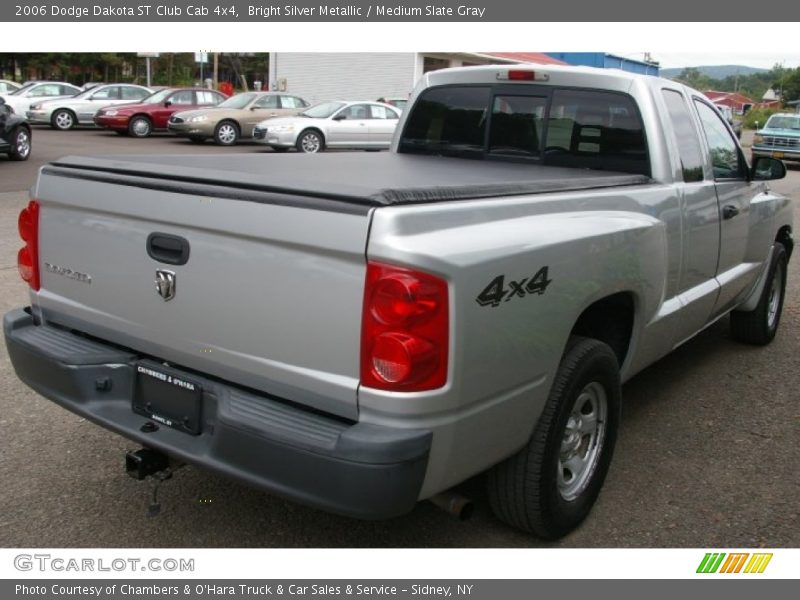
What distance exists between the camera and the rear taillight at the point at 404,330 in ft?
7.74

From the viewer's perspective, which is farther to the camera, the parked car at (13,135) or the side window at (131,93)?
the side window at (131,93)

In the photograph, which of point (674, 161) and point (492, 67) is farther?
point (492, 67)

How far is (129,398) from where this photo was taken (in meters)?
2.98

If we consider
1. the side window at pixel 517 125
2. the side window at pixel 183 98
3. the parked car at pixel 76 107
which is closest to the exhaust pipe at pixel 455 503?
the side window at pixel 517 125

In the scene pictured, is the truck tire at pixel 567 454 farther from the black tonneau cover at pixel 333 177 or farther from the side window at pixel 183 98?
the side window at pixel 183 98

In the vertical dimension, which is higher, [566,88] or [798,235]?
[566,88]

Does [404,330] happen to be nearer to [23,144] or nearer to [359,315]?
[359,315]

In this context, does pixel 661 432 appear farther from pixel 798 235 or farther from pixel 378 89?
pixel 378 89

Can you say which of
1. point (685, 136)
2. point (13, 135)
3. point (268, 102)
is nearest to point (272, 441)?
point (685, 136)

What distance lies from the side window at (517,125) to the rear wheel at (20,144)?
1313 centimetres

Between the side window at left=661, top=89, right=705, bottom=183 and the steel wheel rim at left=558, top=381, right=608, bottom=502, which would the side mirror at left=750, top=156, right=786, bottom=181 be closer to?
the side window at left=661, top=89, right=705, bottom=183

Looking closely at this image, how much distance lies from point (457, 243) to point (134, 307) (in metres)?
1.27

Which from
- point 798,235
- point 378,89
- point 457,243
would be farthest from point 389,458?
point 378,89

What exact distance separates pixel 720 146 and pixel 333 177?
111 inches
